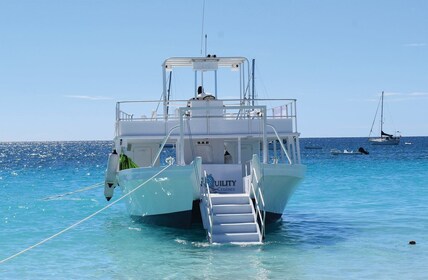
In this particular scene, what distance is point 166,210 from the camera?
18.2 m

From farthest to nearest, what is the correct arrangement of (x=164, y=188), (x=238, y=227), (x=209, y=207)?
(x=164, y=188), (x=209, y=207), (x=238, y=227)

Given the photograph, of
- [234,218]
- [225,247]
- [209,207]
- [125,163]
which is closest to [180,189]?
[209,207]

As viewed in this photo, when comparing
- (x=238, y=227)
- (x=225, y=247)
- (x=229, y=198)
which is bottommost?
(x=225, y=247)

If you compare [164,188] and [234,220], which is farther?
[164,188]

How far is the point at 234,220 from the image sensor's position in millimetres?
16969

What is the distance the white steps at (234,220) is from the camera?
16.4m

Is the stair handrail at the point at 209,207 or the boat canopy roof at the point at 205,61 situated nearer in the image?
the stair handrail at the point at 209,207

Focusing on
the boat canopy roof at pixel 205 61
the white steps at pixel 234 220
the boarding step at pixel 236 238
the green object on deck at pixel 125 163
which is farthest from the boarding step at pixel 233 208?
the boat canopy roof at pixel 205 61

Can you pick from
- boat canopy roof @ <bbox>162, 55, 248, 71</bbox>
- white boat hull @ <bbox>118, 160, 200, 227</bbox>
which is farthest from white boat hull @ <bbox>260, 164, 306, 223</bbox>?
boat canopy roof @ <bbox>162, 55, 248, 71</bbox>

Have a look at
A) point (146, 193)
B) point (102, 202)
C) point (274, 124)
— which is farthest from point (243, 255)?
point (102, 202)

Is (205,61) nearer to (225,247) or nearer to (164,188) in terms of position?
(164,188)

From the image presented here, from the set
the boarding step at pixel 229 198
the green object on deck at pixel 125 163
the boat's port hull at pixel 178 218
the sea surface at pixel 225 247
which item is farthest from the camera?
the green object on deck at pixel 125 163

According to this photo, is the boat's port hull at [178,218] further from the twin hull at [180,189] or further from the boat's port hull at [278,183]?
the boat's port hull at [278,183]

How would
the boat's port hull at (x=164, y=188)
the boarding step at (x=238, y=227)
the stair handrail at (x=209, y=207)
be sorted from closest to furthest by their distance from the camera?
the stair handrail at (x=209, y=207)
the boarding step at (x=238, y=227)
the boat's port hull at (x=164, y=188)
